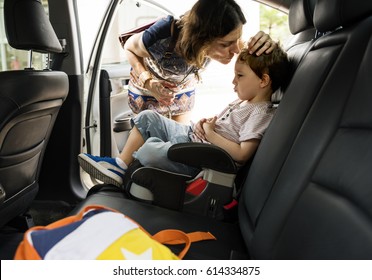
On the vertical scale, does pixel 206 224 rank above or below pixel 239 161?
below

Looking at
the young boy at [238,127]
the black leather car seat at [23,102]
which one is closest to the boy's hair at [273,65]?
the young boy at [238,127]

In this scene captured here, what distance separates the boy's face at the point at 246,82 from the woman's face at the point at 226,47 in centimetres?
20

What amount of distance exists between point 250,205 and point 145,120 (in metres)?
0.77

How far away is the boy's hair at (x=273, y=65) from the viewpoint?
5.10 feet

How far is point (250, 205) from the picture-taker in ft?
4.34

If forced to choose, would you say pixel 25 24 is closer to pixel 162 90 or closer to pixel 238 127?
pixel 162 90

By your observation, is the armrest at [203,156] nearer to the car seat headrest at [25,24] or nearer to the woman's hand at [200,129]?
the woman's hand at [200,129]

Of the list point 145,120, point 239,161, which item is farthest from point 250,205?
point 145,120

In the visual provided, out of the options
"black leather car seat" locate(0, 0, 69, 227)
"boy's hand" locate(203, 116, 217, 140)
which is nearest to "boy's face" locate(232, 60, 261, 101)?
"boy's hand" locate(203, 116, 217, 140)

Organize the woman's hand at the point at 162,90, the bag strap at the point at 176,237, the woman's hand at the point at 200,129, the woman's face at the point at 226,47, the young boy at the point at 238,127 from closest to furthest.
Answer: the bag strap at the point at 176,237, the young boy at the point at 238,127, the woman's hand at the point at 200,129, the woman's face at the point at 226,47, the woman's hand at the point at 162,90

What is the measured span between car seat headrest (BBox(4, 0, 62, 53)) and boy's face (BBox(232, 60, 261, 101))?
824 mm

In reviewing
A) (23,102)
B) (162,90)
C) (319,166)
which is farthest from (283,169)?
(162,90)

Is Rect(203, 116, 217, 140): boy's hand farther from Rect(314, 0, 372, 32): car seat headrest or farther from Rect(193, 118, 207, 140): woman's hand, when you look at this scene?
Rect(314, 0, 372, 32): car seat headrest
